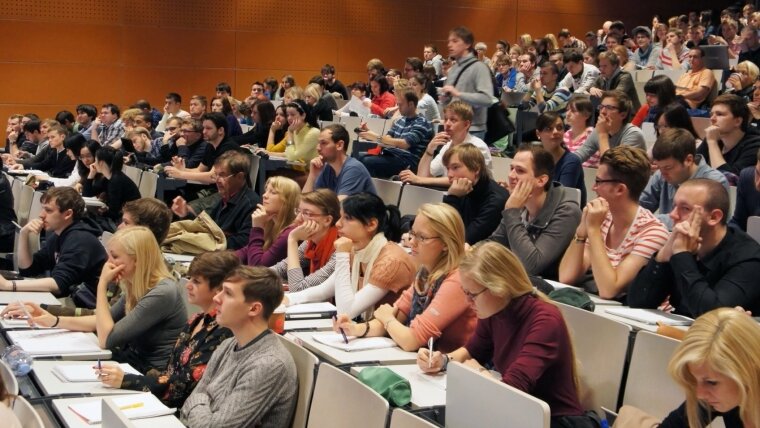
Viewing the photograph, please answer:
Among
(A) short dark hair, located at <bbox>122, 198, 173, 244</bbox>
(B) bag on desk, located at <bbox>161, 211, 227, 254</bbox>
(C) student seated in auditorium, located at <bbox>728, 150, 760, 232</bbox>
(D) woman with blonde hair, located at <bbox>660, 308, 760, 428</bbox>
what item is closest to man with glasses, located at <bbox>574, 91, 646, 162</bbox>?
(C) student seated in auditorium, located at <bbox>728, 150, 760, 232</bbox>

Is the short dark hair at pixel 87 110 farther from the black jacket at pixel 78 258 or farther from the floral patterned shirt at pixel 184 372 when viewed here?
the floral patterned shirt at pixel 184 372

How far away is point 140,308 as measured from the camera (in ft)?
12.5

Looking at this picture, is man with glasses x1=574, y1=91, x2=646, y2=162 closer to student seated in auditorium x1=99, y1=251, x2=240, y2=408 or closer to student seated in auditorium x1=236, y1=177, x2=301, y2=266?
student seated in auditorium x1=236, y1=177, x2=301, y2=266

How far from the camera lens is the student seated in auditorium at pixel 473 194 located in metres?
4.90

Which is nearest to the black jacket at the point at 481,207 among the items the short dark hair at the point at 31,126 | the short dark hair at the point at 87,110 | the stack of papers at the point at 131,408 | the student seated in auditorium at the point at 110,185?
the stack of papers at the point at 131,408

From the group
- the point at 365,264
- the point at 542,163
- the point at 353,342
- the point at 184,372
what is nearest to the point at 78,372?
the point at 184,372

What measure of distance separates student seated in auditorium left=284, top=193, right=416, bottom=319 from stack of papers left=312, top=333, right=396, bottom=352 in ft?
1.33

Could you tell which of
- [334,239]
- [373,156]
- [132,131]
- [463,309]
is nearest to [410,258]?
[463,309]

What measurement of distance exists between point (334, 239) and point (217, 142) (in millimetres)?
3379

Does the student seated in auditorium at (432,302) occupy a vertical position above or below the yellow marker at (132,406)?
above

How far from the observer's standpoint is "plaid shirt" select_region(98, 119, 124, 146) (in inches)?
418

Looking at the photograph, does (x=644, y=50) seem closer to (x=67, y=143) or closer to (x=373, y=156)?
(x=373, y=156)

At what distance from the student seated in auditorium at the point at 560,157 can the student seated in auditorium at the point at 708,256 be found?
201cm

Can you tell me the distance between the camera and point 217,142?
7.92m
